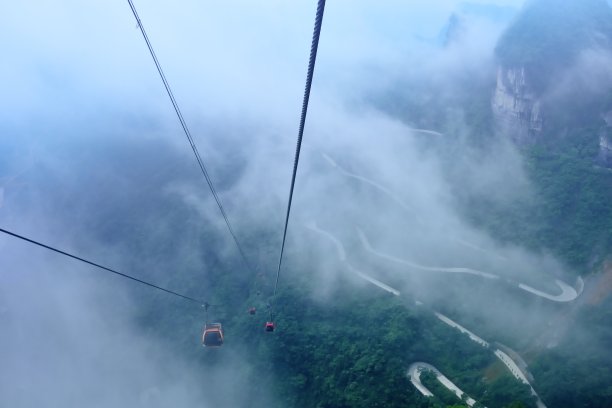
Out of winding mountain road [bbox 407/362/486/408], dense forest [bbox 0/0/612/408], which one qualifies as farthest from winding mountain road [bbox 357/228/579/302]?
winding mountain road [bbox 407/362/486/408]

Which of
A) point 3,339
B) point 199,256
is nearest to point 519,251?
point 199,256

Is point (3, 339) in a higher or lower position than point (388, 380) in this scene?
lower

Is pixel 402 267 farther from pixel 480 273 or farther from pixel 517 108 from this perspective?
pixel 517 108

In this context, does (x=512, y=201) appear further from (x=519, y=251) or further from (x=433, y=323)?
(x=433, y=323)

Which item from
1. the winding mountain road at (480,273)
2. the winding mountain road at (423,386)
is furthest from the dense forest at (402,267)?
the winding mountain road at (480,273)

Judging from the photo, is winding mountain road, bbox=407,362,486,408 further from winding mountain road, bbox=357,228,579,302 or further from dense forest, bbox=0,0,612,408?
winding mountain road, bbox=357,228,579,302

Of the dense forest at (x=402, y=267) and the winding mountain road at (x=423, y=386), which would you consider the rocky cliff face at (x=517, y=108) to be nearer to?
the dense forest at (x=402, y=267)

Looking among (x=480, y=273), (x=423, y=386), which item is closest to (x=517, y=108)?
A: (x=480, y=273)

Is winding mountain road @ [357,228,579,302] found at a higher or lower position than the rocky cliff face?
lower
